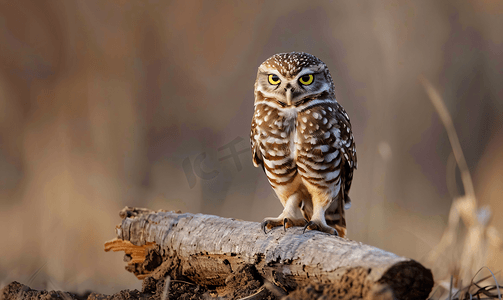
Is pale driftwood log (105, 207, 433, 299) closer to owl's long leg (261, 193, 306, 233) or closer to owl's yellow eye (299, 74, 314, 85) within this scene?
owl's long leg (261, 193, 306, 233)

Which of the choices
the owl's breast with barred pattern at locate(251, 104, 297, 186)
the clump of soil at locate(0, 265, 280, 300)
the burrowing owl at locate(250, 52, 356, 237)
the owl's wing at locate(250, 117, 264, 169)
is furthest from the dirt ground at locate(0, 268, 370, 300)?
the owl's wing at locate(250, 117, 264, 169)

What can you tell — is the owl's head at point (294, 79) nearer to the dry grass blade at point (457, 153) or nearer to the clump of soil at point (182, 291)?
the dry grass blade at point (457, 153)

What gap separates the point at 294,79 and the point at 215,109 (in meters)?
1.95

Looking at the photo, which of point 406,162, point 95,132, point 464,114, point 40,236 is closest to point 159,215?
point 40,236

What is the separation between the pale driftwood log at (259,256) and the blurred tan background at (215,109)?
48.0 inches

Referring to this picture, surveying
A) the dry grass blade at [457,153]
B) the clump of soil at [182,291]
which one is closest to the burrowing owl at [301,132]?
the clump of soil at [182,291]

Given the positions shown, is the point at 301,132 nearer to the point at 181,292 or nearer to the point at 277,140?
the point at 277,140

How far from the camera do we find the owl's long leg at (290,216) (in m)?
1.73

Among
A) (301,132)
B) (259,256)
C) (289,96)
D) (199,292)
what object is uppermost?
(289,96)

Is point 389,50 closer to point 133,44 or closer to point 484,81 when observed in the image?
point 484,81

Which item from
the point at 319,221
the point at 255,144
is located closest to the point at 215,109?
the point at 255,144

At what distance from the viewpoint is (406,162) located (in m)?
3.41

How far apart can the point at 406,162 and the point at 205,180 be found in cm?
195

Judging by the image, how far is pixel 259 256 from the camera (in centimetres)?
145
